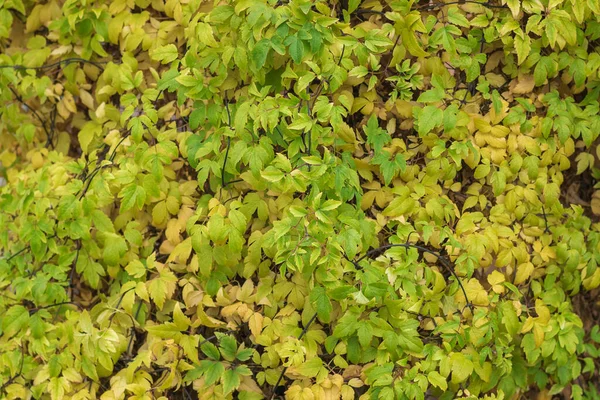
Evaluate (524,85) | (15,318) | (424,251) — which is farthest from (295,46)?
(15,318)

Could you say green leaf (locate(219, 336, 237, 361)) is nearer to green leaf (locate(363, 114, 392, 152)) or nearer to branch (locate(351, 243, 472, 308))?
branch (locate(351, 243, 472, 308))

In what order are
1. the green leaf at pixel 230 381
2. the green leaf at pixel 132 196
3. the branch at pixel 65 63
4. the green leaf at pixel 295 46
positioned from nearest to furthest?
the green leaf at pixel 295 46 < the green leaf at pixel 230 381 < the green leaf at pixel 132 196 < the branch at pixel 65 63

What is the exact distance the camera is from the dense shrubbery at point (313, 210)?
103 inches

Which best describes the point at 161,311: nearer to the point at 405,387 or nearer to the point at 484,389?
the point at 405,387

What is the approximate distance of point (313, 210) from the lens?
2516 millimetres

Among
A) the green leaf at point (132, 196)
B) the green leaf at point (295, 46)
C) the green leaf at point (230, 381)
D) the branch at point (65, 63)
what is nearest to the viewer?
the green leaf at point (295, 46)

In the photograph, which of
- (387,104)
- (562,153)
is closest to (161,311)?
(387,104)

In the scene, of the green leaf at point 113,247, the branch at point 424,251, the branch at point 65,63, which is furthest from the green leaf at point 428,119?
the branch at point 65,63

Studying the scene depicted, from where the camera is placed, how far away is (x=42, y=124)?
3.39m

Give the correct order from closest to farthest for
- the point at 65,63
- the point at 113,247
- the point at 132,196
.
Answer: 1. the point at 132,196
2. the point at 113,247
3. the point at 65,63

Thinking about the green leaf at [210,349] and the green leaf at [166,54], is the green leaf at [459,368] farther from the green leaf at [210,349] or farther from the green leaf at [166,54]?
the green leaf at [166,54]

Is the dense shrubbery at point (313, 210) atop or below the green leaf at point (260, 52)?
below

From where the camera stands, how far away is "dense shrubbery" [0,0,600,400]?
8.54 ft

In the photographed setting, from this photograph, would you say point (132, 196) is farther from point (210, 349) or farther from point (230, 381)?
point (230, 381)
